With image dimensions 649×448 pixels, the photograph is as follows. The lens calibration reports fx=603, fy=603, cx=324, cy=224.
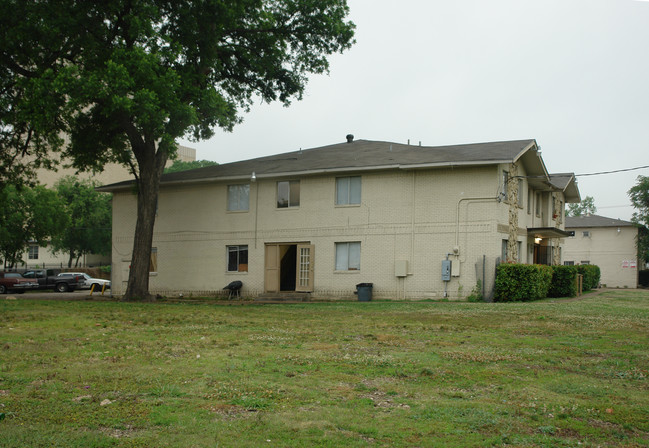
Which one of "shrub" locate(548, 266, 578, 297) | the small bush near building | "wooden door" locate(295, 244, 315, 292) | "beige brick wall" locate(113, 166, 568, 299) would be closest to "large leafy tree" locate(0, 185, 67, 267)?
"beige brick wall" locate(113, 166, 568, 299)

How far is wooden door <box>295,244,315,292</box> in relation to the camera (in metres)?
28.2

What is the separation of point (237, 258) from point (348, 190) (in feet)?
22.5

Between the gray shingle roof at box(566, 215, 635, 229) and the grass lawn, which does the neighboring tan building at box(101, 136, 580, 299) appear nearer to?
the grass lawn

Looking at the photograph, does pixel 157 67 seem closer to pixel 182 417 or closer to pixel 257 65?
pixel 257 65

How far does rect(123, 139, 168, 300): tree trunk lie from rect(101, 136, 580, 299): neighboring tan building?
15.7 ft

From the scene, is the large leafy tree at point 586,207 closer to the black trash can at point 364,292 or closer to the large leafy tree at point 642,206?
the large leafy tree at point 642,206

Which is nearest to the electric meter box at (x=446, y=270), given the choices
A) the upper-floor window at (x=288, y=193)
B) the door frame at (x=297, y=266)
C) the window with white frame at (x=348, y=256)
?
the window with white frame at (x=348, y=256)

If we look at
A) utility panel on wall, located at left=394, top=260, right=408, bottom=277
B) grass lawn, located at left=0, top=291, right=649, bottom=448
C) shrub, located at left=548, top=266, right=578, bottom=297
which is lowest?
grass lawn, located at left=0, top=291, right=649, bottom=448

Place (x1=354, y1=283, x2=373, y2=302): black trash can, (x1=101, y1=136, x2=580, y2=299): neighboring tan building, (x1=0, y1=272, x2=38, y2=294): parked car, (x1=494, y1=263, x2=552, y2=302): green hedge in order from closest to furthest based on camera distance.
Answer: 1. (x1=494, y1=263, x2=552, y2=302): green hedge
2. (x1=101, y1=136, x2=580, y2=299): neighboring tan building
3. (x1=354, y1=283, x2=373, y2=302): black trash can
4. (x1=0, y1=272, x2=38, y2=294): parked car

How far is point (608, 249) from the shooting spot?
56281mm

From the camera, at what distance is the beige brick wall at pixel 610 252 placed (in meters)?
55.1

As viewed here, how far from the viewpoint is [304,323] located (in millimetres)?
15336

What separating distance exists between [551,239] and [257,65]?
20805 millimetres

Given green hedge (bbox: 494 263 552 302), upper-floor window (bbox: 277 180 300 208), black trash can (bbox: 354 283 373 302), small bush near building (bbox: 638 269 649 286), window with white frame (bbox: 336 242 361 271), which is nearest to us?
green hedge (bbox: 494 263 552 302)
